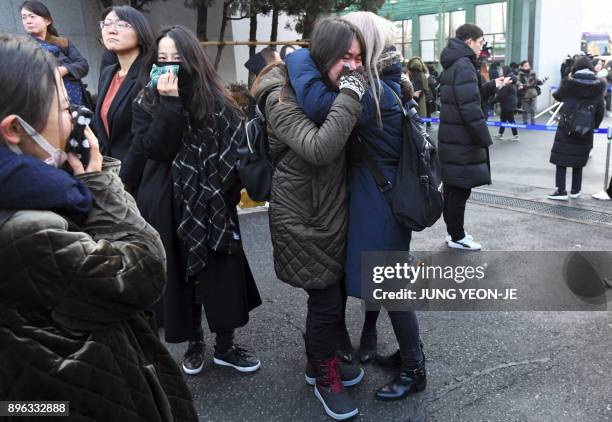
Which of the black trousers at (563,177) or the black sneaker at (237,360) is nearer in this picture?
the black sneaker at (237,360)

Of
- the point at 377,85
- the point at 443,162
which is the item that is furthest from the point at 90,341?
the point at 443,162

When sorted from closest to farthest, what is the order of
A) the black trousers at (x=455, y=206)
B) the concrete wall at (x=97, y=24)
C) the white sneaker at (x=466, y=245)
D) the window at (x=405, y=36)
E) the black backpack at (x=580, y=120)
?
the black trousers at (x=455, y=206) → the white sneaker at (x=466, y=245) → the black backpack at (x=580, y=120) → the concrete wall at (x=97, y=24) → the window at (x=405, y=36)

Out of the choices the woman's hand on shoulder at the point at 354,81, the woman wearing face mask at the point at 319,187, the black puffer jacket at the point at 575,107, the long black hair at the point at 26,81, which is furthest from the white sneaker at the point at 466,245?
the long black hair at the point at 26,81

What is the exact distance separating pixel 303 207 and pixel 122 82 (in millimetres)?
1352

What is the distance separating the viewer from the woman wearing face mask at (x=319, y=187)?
231cm

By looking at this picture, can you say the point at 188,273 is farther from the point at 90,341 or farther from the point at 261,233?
the point at 261,233

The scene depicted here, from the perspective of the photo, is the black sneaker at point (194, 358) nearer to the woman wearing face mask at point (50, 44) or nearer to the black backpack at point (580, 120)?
the woman wearing face mask at point (50, 44)

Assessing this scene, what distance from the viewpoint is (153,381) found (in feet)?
4.78

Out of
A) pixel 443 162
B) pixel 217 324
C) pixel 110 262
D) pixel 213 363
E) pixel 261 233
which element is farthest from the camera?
pixel 261 233

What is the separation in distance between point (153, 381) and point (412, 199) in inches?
56.7

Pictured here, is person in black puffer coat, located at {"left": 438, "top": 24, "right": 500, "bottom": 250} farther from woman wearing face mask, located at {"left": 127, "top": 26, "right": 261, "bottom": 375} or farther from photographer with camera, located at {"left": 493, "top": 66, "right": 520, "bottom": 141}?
photographer with camera, located at {"left": 493, "top": 66, "right": 520, "bottom": 141}

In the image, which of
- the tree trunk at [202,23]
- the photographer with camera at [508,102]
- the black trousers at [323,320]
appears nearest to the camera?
the black trousers at [323,320]

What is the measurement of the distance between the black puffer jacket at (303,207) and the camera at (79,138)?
1.08 meters

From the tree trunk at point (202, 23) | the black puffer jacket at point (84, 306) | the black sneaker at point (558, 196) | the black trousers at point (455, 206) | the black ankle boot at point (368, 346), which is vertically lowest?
the black ankle boot at point (368, 346)
